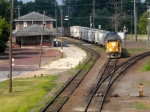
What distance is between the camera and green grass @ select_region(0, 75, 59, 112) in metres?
29.6

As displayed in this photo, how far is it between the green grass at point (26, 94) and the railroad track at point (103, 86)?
3027 mm

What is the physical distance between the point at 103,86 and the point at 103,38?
3473cm

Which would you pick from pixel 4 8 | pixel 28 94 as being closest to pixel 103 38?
pixel 4 8

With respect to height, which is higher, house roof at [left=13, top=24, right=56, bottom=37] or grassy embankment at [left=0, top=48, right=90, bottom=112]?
house roof at [left=13, top=24, right=56, bottom=37]

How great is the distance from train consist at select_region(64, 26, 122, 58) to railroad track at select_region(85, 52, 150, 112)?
2.27 metres

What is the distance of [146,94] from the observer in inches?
1268

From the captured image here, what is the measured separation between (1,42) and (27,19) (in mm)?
38959

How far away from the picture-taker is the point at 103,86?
121 feet

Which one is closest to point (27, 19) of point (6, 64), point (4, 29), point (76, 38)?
point (76, 38)

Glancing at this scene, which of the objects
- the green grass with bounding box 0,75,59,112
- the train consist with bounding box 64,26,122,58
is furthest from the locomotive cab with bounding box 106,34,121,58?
the green grass with bounding box 0,75,59,112

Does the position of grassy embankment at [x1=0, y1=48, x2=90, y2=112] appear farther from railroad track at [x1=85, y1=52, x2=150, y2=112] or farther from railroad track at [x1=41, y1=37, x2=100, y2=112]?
railroad track at [x1=85, y1=52, x2=150, y2=112]

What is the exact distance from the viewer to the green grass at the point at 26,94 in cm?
2958

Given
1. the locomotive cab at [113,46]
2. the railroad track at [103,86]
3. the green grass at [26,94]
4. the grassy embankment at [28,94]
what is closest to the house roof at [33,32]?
the locomotive cab at [113,46]

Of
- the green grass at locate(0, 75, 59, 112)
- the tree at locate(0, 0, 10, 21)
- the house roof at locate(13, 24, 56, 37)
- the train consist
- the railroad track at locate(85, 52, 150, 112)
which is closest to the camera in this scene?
the railroad track at locate(85, 52, 150, 112)
